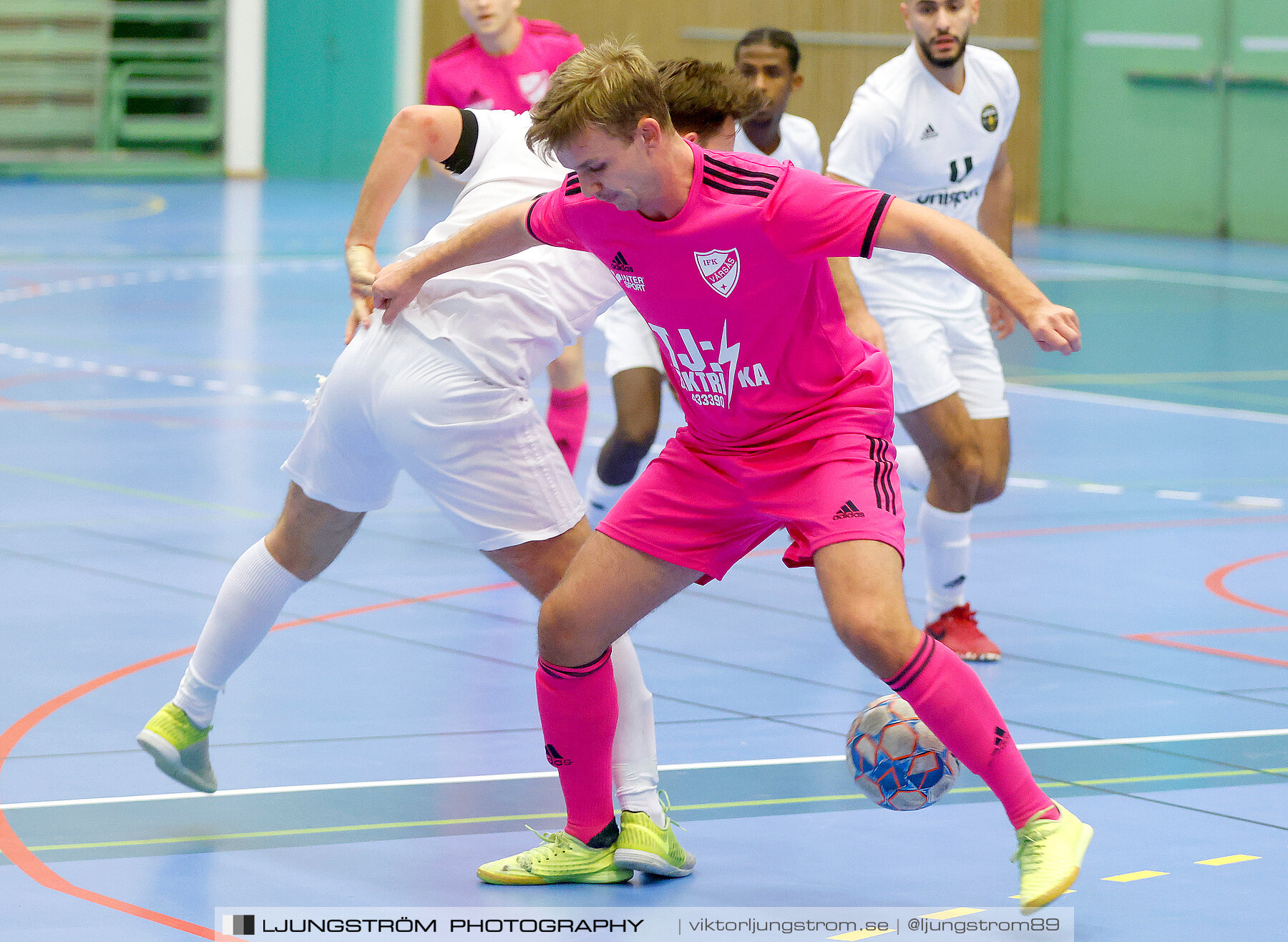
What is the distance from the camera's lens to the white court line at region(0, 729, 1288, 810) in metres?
4.57

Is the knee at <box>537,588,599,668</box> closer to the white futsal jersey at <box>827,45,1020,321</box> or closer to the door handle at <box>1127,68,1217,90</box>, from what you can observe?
the white futsal jersey at <box>827,45,1020,321</box>

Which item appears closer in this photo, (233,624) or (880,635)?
(880,635)

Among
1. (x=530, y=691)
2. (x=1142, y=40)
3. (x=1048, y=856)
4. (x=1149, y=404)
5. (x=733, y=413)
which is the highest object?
(x=1142, y=40)

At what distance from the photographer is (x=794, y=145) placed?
7.67 m

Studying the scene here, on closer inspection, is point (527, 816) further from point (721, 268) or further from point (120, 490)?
point (120, 490)

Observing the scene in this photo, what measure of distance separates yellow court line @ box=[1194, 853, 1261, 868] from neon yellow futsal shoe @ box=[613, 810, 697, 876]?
1047mm

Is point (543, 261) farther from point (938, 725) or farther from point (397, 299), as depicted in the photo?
point (938, 725)

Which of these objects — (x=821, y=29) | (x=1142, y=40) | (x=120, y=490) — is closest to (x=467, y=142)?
(x=120, y=490)

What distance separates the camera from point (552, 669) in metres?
4.08

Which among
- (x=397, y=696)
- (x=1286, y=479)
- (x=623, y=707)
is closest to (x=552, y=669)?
(x=623, y=707)

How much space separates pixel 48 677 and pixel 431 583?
1601 millimetres

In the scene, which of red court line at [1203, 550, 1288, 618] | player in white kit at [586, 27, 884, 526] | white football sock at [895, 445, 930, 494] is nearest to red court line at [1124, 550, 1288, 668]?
red court line at [1203, 550, 1288, 618]

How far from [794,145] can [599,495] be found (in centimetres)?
145

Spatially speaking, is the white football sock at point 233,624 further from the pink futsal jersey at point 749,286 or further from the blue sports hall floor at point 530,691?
the pink futsal jersey at point 749,286
